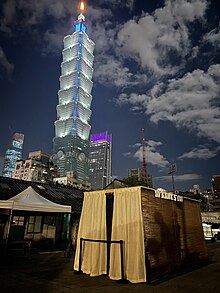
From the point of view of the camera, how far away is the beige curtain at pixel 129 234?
6008mm

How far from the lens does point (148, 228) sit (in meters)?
6.57

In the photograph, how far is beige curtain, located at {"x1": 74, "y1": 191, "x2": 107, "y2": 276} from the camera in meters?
6.77

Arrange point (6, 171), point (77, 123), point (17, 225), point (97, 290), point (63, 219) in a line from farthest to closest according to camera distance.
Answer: point (6, 171) < point (77, 123) < point (63, 219) < point (17, 225) < point (97, 290)

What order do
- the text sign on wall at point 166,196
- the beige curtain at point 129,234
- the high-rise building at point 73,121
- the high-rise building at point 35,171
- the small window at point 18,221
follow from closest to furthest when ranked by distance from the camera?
the beige curtain at point 129,234 → the text sign on wall at point 166,196 → the small window at point 18,221 → the high-rise building at point 35,171 → the high-rise building at point 73,121

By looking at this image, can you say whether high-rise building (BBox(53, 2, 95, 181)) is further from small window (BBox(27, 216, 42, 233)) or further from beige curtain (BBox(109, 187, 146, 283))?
beige curtain (BBox(109, 187, 146, 283))

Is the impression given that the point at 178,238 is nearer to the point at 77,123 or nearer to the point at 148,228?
the point at 148,228

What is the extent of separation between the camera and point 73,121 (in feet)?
565

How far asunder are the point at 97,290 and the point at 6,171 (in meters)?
201

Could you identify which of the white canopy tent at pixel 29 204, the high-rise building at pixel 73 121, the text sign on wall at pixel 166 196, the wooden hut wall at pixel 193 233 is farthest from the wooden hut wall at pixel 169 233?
the high-rise building at pixel 73 121

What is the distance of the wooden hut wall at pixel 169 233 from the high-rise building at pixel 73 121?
Result: 14026cm

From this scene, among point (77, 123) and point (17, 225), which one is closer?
point (17, 225)

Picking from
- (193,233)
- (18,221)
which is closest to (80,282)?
(193,233)

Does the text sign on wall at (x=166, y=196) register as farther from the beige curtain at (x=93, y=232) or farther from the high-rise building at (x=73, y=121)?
the high-rise building at (x=73, y=121)

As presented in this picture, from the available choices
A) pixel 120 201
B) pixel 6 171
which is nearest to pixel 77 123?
pixel 6 171
